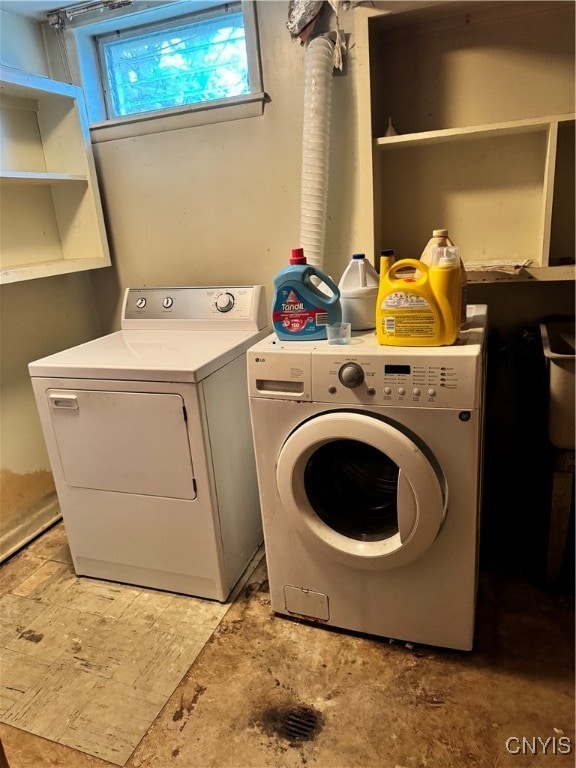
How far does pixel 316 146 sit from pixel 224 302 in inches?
26.6

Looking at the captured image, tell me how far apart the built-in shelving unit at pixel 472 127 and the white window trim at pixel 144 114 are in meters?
0.50

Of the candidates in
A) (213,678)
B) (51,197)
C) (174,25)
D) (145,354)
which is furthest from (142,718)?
(174,25)

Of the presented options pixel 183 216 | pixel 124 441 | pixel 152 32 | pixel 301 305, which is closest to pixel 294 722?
pixel 124 441

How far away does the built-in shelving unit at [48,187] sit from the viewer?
6.89ft

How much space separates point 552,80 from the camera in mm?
1673

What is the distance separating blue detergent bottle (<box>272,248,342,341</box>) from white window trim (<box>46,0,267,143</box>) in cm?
87

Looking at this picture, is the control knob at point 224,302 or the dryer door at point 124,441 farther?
the control knob at point 224,302

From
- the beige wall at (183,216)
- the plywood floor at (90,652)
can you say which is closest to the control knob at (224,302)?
the beige wall at (183,216)

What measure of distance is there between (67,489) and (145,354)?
579 mm

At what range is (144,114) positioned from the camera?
2170 millimetres

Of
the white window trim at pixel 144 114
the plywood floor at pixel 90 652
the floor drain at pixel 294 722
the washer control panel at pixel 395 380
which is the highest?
the white window trim at pixel 144 114

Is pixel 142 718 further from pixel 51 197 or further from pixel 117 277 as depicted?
pixel 51 197

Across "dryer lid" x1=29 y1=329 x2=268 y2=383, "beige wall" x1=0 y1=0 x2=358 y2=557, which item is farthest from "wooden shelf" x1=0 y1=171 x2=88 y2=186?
"dryer lid" x1=29 y1=329 x2=268 y2=383

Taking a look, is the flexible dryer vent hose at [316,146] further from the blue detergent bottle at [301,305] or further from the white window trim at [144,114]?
the blue detergent bottle at [301,305]
